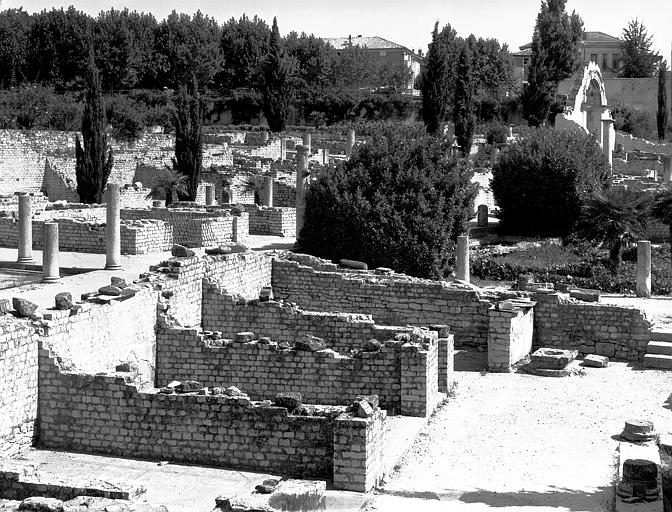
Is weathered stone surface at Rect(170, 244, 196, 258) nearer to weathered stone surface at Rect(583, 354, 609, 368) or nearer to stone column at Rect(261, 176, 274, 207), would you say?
weathered stone surface at Rect(583, 354, 609, 368)

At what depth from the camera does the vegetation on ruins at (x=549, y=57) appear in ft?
236

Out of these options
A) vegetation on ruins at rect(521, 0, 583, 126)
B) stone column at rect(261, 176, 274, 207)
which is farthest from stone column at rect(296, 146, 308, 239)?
vegetation on ruins at rect(521, 0, 583, 126)

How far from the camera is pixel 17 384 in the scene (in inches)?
593

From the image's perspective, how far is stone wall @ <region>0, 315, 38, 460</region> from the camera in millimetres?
14781

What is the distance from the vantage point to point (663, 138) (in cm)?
8044

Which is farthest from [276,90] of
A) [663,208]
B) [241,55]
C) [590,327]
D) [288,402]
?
[288,402]

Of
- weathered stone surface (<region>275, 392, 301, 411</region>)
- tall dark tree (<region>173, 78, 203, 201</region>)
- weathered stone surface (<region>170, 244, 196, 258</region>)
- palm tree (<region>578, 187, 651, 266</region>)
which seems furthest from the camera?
tall dark tree (<region>173, 78, 203, 201</region>)

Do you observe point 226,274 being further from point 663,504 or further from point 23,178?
point 23,178

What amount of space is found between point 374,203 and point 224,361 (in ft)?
39.7

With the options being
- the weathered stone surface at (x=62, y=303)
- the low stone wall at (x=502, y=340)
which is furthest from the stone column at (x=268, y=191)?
the weathered stone surface at (x=62, y=303)

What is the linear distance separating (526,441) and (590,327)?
6.26 metres

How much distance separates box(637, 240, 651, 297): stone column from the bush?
9354mm

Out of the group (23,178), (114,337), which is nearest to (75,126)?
(23,178)

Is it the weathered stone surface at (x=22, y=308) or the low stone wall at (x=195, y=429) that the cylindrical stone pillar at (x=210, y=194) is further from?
the low stone wall at (x=195, y=429)
